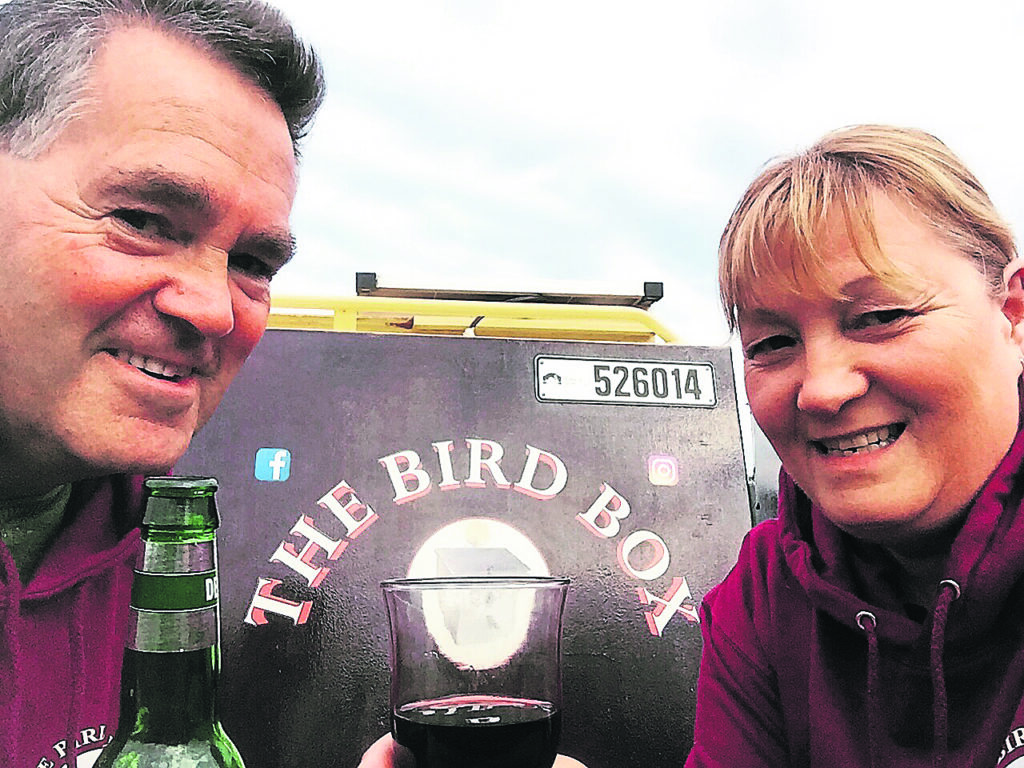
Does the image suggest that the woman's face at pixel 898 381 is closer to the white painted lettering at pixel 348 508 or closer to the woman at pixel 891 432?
the woman at pixel 891 432

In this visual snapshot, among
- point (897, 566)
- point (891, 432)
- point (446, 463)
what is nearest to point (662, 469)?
point (446, 463)

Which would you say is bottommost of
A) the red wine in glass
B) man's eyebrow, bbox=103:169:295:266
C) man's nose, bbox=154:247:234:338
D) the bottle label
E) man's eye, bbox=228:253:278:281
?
the red wine in glass

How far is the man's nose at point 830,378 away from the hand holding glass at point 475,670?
11.8 inches

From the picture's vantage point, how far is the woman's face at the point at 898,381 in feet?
2.57

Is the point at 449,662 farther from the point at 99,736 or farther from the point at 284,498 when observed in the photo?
the point at 284,498

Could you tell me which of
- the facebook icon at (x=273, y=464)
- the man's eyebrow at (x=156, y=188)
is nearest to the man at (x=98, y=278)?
the man's eyebrow at (x=156, y=188)

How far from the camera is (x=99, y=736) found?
784 mm

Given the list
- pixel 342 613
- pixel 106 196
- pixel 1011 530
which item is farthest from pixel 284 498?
pixel 1011 530

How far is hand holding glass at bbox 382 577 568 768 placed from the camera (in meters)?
0.61

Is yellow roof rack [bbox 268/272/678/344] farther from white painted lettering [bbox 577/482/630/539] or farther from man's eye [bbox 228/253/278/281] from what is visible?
man's eye [bbox 228/253/278/281]

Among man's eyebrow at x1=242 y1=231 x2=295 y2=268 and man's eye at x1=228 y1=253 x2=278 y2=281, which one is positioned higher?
man's eyebrow at x1=242 y1=231 x2=295 y2=268

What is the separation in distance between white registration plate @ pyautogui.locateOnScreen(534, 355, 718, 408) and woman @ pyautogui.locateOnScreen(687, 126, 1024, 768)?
0.46 metres

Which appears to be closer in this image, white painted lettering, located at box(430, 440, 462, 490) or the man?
the man

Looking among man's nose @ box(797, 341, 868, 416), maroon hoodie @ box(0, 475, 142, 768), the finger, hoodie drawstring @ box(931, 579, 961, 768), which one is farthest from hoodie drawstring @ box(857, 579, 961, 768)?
maroon hoodie @ box(0, 475, 142, 768)
